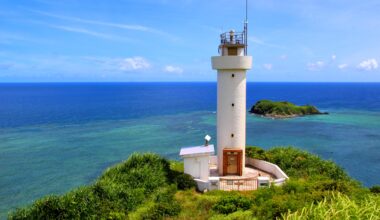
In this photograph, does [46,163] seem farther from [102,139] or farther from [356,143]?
[356,143]

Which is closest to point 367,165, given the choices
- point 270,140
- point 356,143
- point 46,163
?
point 356,143

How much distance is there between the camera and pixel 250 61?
Answer: 62.5ft

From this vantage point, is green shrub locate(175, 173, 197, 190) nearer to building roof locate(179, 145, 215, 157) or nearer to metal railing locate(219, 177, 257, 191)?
building roof locate(179, 145, 215, 157)

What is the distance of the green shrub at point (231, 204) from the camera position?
13961 millimetres

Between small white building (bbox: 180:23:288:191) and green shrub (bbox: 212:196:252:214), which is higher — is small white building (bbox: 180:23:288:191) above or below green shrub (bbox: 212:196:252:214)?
above

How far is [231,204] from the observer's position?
562 inches

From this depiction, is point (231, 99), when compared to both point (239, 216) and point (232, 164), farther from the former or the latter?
point (239, 216)

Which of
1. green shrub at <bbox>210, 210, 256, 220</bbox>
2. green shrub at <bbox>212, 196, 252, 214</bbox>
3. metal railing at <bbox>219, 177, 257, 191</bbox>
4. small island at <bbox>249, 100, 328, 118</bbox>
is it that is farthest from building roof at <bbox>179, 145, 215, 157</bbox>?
small island at <bbox>249, 100, 328, 118</bbox>

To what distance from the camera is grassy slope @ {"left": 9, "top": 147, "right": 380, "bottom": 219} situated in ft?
43.2

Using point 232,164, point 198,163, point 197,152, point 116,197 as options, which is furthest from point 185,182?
point 116,197

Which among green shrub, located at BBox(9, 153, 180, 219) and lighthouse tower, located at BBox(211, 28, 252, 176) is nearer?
green shrub, located at BBox(9, 153, 180, 219)

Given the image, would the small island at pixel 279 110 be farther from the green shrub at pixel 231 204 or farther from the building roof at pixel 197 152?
the green shrub at pixel 231 204

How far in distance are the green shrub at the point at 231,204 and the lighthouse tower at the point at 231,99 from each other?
15.1 feet

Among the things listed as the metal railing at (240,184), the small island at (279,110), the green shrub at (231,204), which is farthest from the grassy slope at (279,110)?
the green shrub at (231,204)
